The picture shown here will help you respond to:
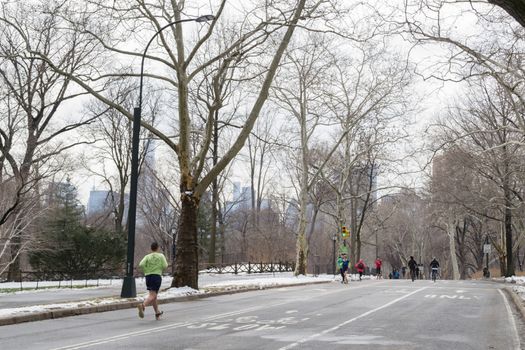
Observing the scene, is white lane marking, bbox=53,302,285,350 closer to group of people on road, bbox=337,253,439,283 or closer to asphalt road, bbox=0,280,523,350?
asphalt road, bbox=0,280,523,350

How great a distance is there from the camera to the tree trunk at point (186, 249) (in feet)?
69.2

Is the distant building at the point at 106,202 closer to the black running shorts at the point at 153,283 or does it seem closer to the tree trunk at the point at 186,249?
the tree trunk at the point at 186,249

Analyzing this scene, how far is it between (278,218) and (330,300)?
6289 cm

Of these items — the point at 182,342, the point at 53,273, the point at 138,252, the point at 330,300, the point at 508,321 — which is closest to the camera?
the point at 182,342

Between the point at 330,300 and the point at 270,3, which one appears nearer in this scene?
the point at 330,300

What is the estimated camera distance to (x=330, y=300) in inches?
717

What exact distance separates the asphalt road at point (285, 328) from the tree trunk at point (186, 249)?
4.35 metres

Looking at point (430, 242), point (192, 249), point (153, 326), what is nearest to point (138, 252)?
point (430, 242)

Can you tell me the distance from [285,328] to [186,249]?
10619mm

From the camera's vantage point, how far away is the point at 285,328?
11.0 meters

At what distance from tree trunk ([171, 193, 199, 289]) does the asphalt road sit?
171 inches

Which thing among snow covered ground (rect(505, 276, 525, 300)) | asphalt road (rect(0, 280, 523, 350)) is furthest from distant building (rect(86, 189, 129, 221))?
asphalt road (rect(0, 280, 523, 350))

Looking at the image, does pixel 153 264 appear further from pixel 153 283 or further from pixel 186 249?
pixel 186 249

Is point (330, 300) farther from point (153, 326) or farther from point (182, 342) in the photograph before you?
point (182, 342)
